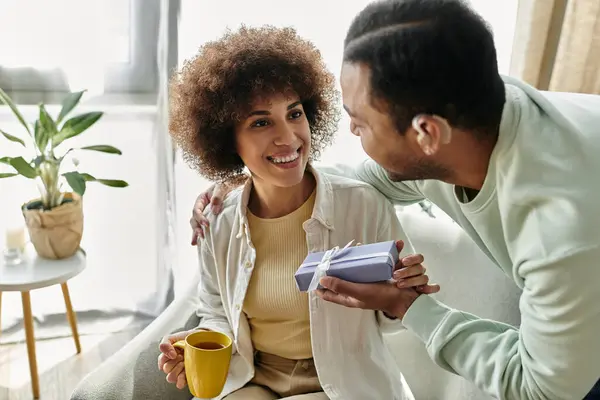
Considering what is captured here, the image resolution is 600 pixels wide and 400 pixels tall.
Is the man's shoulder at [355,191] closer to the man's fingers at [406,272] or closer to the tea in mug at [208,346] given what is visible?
the man's fingers at [406,272]

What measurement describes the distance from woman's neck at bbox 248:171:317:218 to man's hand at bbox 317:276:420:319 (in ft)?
1.09

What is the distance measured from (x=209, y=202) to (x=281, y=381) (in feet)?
1.45

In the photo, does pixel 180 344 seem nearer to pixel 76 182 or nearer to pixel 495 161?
pixel 495 161

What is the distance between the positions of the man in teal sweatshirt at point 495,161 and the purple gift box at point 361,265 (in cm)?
2

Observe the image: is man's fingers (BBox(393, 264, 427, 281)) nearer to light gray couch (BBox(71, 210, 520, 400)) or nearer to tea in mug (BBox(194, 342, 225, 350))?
tea in mug (BBox(194, 342, 225, 350))

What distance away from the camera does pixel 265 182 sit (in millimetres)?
Result: 1400

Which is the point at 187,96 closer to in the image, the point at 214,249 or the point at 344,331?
the point at 214,249

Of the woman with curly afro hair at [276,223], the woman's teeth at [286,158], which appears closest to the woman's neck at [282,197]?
the woman with curly afro hair at [276,223]

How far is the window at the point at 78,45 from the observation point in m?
2.11

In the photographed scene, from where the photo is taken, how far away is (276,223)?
139 cm

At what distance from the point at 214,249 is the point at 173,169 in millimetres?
917

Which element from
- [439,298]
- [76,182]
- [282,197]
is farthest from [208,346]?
[76,182]

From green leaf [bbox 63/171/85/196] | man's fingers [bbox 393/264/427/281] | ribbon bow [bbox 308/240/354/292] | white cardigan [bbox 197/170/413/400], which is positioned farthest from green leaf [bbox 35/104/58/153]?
man's fingers [bbox 393/264/427/281]

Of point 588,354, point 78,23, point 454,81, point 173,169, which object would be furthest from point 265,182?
point 78,23
